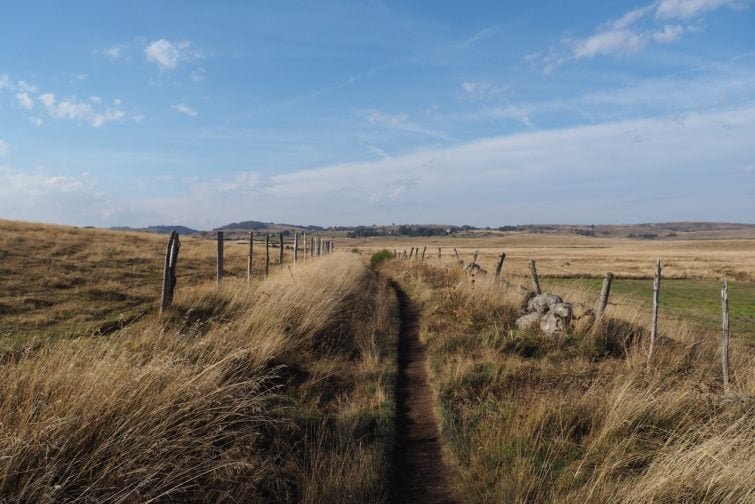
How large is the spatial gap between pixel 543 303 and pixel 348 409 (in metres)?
6.57

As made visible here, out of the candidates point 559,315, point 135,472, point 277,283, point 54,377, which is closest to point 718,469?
point 135,472

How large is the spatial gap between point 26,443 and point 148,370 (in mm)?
1260

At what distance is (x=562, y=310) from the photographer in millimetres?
10719

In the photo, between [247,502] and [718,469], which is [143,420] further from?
[718,469]

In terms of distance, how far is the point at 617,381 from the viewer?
689 centimetres

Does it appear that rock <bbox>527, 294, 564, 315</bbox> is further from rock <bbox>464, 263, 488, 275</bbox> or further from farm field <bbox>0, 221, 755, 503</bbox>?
rock <bbox>464, 263, 488, 275</bbox>

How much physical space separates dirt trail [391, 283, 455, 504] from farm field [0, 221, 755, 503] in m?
0.03

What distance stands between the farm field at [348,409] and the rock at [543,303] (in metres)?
0.79

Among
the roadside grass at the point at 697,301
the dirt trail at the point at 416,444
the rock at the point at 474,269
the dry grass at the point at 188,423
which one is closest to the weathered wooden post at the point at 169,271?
the dry grass at the point at 188,423

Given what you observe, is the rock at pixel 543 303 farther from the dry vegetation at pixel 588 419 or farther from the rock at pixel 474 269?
the rock at pixel 474 269

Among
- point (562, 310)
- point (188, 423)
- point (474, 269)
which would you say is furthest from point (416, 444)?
point (474, 269)

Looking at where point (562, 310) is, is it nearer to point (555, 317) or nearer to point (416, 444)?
point (555, 317)

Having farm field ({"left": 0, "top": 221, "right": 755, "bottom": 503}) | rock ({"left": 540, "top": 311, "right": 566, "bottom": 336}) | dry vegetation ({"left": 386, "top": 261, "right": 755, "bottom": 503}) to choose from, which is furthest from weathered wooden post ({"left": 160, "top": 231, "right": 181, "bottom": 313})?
rock ({"left": 540, "top": 311, "right": 566, "bottom": 336})

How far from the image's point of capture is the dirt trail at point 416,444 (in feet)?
15.7
